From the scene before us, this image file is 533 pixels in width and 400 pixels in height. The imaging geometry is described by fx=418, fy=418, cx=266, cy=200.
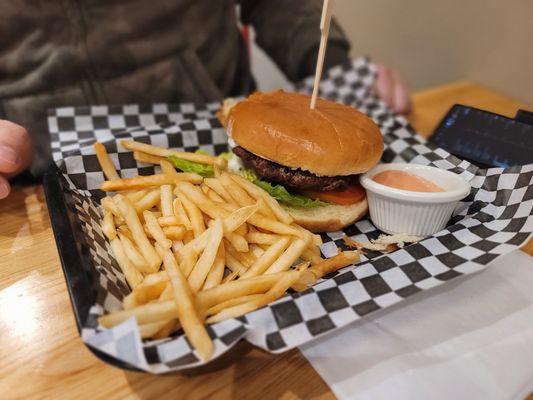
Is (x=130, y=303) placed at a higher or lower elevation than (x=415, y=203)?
lower

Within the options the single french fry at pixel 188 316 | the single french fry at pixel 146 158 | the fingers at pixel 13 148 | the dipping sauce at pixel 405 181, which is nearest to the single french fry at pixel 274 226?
the single french fry at pixel 188 316

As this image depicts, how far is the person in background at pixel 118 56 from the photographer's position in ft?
6.30

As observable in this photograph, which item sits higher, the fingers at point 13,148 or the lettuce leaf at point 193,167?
the fingers at point 13,148

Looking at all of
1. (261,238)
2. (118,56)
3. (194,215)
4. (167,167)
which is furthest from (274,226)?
(118,56)

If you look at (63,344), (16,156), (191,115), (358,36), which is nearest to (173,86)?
(191,115)

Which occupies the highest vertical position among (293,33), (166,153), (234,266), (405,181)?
(293,33)

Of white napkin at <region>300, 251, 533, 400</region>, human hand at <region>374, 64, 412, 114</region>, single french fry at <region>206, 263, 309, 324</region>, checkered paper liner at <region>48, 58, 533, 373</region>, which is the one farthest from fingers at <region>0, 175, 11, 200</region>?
human hand at <region>374, 64, 412, 114</region>

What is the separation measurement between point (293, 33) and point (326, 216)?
1589 mm

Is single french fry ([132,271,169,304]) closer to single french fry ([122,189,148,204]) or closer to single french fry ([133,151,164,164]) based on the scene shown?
single french fry ([122,189,148,204])

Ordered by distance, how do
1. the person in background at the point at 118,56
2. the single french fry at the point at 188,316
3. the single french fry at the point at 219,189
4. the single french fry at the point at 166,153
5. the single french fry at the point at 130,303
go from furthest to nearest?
the person in background at the point at 118,56 → the single french fry at the point at 166,153 → the single french fry at the point at 219,189 → the single french fry at the point at 130,303 → the single french fry at the point at 188,316

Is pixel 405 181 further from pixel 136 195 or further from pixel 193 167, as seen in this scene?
pixel 136 195

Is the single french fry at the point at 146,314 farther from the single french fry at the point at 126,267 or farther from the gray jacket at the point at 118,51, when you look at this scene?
the gray jacket at the point at 118,51

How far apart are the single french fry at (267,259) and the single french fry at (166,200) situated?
0.35 meters

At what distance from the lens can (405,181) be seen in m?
1.68
